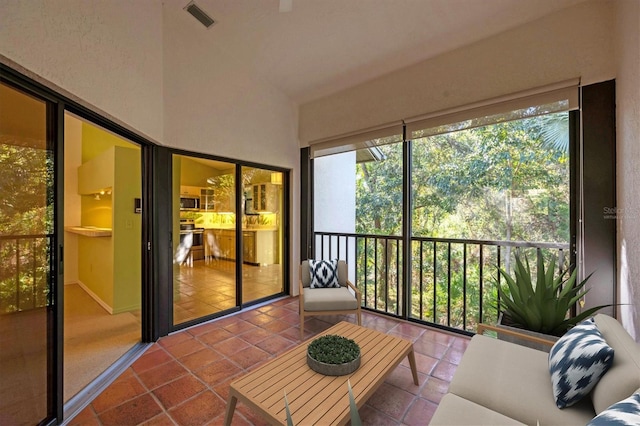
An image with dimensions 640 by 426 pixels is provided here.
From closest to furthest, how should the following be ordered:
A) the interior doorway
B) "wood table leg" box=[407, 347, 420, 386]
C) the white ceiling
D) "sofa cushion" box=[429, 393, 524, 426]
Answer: "sofa cushion" box=[429, 393, 524, 426], "wood table leg" box=[407, 347, 420, 386], the white ceiling, the interior doorway

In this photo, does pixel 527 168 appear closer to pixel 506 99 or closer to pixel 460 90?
pixel 506 99

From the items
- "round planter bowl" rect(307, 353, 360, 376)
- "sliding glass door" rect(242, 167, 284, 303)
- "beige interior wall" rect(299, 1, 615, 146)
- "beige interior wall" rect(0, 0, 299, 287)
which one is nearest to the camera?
"beige interior wall" rect(0, 0, 299, 287)

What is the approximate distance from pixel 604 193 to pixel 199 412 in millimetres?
3438

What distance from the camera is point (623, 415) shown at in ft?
2.56

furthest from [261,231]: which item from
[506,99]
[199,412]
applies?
[506,99]

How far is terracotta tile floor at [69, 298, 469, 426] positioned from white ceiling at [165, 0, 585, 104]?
3094mm

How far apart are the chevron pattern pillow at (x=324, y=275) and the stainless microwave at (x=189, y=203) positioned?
5.52 feet

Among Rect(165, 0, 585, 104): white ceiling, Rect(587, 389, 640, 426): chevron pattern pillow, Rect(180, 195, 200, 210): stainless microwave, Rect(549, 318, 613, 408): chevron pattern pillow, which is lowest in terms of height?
Rect(549, 318, 613, 408): chevron pattern pillow

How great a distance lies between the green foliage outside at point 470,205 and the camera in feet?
8.72

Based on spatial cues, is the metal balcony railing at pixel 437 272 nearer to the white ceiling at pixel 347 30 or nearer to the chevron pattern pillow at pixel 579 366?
the chevron pattern pillow at pixel 579 366

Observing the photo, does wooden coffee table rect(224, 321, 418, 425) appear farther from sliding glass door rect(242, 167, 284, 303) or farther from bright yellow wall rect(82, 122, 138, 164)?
bright yellow wall rect(82, 122, 138, 164)

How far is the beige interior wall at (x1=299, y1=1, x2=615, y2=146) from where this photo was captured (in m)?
2.20

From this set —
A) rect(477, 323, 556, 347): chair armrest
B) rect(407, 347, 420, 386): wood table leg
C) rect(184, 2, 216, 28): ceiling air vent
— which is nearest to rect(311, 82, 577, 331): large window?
rect(477, 323, 556, 347): chair armrest

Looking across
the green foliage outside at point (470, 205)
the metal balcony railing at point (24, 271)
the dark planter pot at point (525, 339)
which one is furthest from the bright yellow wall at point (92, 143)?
the dark planter pot at point (525, 339)
